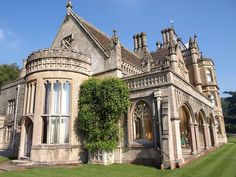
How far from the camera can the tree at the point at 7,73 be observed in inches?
1788

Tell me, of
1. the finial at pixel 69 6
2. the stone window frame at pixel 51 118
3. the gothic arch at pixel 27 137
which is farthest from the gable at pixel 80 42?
the gothic arch at pixel 27 137

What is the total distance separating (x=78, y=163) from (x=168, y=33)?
32342 millimetres

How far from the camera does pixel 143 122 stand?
16.2 m

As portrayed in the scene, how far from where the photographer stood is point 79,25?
74.9 ft

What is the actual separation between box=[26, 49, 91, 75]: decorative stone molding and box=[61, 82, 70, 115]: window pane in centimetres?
148

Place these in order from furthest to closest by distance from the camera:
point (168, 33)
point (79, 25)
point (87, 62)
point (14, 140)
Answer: point (168, 33) → point (14, 140) → point (79, 25) → point (87, 62)

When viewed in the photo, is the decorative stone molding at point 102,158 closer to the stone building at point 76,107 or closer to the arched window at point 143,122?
the stone building at point 76,107

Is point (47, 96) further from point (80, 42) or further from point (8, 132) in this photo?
point (8, 132)

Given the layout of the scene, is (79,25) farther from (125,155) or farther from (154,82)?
(125,155)

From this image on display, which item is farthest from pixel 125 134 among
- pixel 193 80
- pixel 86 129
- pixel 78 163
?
pixel 193 80

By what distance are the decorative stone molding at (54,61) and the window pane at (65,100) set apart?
1.48m

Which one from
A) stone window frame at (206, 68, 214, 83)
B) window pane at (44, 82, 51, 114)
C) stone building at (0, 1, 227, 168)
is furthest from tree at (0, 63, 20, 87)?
stone window frame at (206, 68, 214, 83)

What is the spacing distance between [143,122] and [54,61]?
876cm

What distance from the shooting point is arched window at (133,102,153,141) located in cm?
1588
